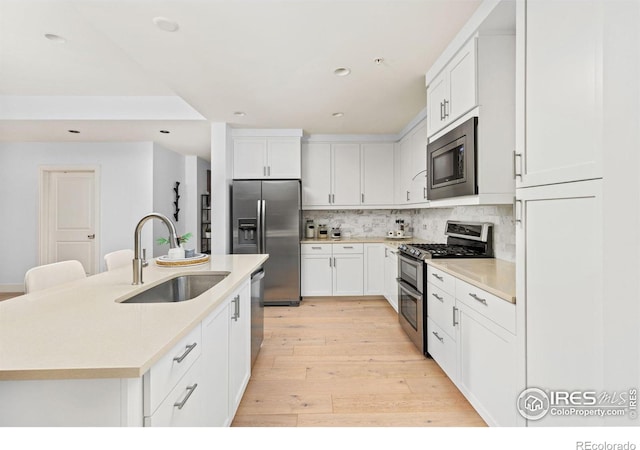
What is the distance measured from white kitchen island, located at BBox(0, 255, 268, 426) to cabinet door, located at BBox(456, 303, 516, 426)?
4.55 ft

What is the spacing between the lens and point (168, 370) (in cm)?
96

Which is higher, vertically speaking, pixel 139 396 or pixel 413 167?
pixel 413 167

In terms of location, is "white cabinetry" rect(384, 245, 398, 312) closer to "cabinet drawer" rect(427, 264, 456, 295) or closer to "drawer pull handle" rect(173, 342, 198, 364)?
"cabinet drawer" rect(427, 264, 456, 295)

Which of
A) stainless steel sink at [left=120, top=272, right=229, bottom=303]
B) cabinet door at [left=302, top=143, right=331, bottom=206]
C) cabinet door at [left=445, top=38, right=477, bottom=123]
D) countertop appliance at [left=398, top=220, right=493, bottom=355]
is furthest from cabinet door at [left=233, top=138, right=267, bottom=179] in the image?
cabinet door at [left=445, top=38, right=477, bottom=123]

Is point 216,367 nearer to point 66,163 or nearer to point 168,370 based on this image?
point 168,370

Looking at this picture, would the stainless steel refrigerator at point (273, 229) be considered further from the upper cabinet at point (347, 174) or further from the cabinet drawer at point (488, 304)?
the cabinet drawer at point (488, 304)

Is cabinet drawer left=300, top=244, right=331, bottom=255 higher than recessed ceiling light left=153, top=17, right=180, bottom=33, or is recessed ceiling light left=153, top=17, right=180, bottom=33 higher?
recessed ceiling light left=153, top=17, right=180, bottom=33

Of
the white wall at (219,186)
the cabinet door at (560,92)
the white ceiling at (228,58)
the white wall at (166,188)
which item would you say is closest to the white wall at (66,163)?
the white wall at (166,188)

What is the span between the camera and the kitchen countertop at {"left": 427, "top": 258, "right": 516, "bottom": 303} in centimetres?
156

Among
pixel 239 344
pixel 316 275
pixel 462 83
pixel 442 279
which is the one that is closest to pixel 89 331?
pixel 239 344

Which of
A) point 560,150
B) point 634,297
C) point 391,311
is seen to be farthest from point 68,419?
point 391,311

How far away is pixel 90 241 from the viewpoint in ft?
16.3

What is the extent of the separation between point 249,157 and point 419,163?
7.44 feet

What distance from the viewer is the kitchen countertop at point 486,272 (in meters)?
1.56
